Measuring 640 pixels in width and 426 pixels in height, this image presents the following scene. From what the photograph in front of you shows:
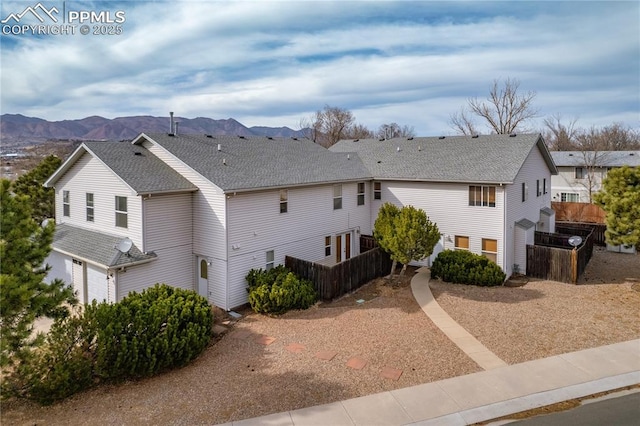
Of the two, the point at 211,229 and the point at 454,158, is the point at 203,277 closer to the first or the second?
the point at 211,229

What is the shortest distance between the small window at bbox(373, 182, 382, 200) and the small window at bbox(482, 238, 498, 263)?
6.14m

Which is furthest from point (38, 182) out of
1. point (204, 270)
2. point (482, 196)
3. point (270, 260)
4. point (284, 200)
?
point (482, 196)

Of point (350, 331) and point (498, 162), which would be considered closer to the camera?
point (350, 331)

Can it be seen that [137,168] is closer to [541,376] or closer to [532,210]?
[541,376]

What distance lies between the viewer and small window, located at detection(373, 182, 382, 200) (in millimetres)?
A: 23797

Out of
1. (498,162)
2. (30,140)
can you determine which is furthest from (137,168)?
(30,140)

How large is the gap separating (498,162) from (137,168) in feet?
54.0

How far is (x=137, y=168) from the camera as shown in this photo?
53.2ft

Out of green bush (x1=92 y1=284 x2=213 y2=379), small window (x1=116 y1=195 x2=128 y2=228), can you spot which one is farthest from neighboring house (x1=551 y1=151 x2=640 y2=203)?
green bush (x1=92 y1=284 x2=213 y2=379)

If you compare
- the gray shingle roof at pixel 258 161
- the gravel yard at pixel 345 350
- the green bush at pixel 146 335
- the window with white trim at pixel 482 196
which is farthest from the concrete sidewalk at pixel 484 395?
the window with white trim at pixel 482 196

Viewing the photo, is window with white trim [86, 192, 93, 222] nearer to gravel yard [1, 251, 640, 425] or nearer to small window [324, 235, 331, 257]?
gravel yard [1, 251, 640, 425]

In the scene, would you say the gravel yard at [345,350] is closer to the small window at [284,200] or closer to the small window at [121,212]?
the small window at [284,200]

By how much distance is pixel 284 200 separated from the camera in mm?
18219

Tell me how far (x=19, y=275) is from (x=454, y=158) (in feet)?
64.8
